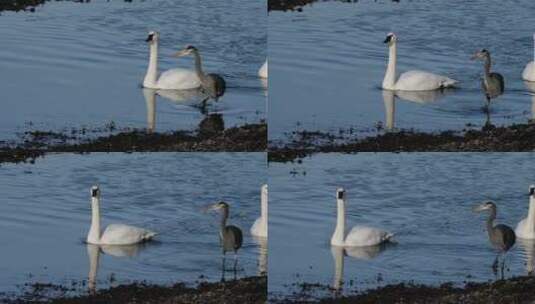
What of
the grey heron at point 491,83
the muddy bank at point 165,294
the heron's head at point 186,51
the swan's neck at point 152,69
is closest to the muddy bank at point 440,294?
the muddy bank at point 165,294

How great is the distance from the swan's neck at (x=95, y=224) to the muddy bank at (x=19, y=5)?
411 cm

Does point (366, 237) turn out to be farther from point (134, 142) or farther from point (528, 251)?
point (134, 142)

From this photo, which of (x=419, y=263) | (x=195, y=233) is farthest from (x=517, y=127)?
(x=195, y=233)

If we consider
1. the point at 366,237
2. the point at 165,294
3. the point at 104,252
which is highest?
the point at 366,237

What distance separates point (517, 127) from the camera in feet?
60.0

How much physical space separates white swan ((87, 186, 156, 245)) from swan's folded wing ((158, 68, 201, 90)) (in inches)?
58.7

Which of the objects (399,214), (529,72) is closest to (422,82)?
(529,72)

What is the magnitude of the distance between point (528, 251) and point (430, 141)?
3.71 feet

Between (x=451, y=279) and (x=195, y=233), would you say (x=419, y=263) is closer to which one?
(x=451, y=279)

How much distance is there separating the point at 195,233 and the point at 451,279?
2.02 meters

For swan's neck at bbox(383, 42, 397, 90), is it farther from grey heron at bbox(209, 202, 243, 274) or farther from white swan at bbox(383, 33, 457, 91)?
grey heron at bbox(209, 202, 243, 274)

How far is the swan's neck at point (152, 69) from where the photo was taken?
762 inches

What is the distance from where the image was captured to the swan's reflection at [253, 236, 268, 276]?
682 inches

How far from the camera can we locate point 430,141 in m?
18.0
